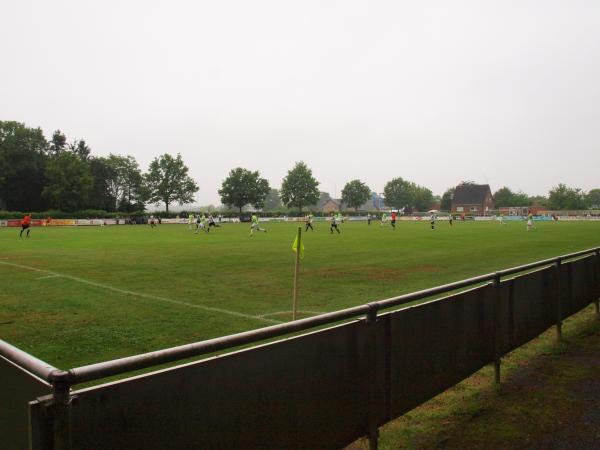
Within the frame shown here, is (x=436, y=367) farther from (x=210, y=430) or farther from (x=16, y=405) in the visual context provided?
(x=16, y=405)

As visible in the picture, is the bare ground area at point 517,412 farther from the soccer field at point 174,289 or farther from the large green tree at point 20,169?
the large green tree at point 20,169

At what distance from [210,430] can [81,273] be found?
13939 mm

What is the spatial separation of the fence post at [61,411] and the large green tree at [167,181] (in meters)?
96.6

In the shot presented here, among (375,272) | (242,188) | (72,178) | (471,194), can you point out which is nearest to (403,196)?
(471,194)

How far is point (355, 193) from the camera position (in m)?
133

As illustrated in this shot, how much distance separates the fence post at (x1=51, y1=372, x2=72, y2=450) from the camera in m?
1.90

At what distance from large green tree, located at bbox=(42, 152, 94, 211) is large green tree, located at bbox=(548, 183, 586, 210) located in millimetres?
116066

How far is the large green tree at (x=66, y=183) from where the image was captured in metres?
79.7

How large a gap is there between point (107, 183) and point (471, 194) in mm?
98051

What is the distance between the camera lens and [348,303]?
33.4ft

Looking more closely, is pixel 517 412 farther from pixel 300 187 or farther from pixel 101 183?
pixel 300 187

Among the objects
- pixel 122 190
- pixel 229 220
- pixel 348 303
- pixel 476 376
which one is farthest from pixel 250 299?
pixel 122 190

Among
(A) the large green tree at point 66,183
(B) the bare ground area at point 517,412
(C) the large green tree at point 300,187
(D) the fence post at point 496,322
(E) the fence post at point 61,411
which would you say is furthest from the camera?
(C) the large green tree at point 300,187

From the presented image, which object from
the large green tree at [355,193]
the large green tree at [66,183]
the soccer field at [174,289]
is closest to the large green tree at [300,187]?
the large green tree at [355,193]
